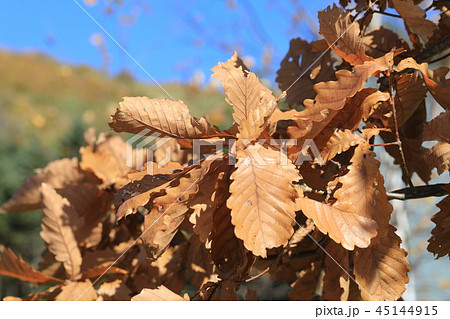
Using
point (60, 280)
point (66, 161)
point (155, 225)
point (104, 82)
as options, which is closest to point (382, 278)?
point (155, 225)

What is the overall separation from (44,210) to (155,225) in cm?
46

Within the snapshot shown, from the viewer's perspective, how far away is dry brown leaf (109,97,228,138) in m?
0.59

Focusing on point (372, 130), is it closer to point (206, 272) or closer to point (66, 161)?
point (206, 272)

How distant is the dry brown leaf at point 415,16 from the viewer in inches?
26.9

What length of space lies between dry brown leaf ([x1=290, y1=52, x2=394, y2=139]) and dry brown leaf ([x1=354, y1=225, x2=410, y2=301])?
8.6 inches

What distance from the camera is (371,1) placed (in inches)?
29.6

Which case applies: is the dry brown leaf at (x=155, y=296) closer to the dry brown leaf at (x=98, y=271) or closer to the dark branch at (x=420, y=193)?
the dry brown leaf at (x=98, y=271)

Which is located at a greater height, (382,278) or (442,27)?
(442,27)

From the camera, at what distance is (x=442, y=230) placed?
68 centimetres

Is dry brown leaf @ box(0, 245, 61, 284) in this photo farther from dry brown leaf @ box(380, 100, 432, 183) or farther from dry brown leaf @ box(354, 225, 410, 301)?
dry brown leaf @ box(380, 100, 432, 183)

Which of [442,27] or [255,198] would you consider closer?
[255,198]

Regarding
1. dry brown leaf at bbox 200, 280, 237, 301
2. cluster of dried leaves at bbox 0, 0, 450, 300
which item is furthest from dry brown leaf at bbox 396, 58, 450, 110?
dry brown leaf at bbox 200, 280, 237, 301

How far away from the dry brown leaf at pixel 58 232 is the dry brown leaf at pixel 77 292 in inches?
1.1

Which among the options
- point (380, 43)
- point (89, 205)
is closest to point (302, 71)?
point (380, 43)
